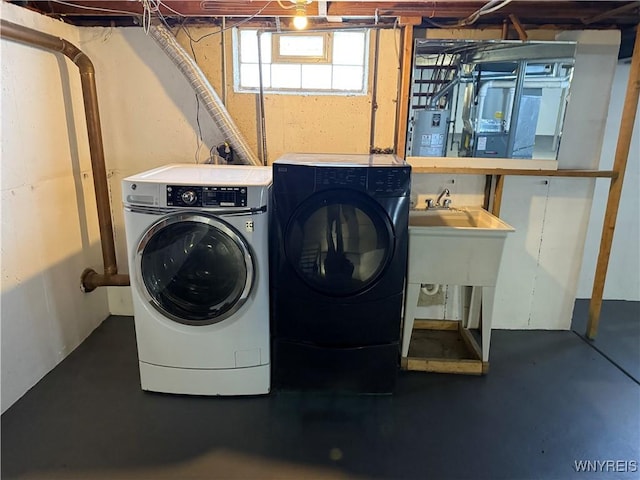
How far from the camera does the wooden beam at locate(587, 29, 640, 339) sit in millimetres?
2410

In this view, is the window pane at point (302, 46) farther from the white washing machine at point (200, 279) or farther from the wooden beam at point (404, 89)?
the white washing machine at point (200, 279)

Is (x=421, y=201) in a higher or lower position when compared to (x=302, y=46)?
lower

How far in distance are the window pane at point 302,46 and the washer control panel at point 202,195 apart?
1231mm

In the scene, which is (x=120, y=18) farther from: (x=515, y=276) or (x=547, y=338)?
(x=547, y=338)

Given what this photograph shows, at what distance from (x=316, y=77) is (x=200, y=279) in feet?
4.85

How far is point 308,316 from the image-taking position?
6.79 feet

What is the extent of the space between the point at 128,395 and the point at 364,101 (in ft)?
6.92

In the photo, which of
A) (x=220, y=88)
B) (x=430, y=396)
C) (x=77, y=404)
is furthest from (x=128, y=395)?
(x=220, y=88)

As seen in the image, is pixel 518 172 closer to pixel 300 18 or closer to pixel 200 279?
pixel 300 18

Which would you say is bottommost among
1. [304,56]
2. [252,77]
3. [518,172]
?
[518,172]

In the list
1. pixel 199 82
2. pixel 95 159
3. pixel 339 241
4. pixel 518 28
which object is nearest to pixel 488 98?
pixel 518 28
